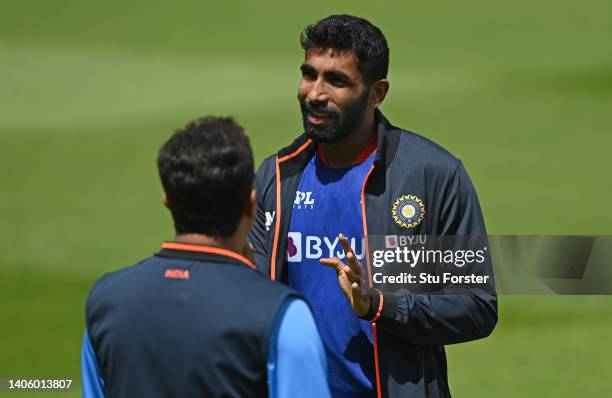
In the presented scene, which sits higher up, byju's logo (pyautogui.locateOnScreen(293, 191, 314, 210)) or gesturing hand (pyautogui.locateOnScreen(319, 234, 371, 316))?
byju's logo (pyautogui.locateOnScreen(293, 191, 314, 210))

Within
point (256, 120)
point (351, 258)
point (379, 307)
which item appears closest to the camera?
point (351, 258)

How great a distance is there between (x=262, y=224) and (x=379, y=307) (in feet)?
1.91

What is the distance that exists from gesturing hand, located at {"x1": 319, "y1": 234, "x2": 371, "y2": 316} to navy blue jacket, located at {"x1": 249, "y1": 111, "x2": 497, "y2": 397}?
6 cm

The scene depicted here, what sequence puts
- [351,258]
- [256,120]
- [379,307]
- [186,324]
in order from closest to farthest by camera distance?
[186,324] → [351,258] → [379,307] → [256,120]

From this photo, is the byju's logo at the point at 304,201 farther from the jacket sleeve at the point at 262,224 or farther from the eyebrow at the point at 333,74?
the eyebrow at the point at 333,74

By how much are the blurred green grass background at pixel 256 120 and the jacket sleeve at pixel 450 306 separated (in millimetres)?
2973

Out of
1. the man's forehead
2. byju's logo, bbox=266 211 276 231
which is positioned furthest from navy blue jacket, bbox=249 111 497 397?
the man's forehead

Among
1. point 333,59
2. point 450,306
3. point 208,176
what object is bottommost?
point 450,306

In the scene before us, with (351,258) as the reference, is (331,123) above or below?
above

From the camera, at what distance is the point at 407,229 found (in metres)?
3.75

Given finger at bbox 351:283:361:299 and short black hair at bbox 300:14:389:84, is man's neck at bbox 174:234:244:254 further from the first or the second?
short black hair at bbox 300:14:389:84

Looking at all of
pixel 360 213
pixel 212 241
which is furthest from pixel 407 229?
pixel 212 241

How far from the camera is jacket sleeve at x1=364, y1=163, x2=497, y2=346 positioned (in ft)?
11.8

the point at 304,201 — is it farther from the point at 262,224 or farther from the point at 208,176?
the point at 208,176
